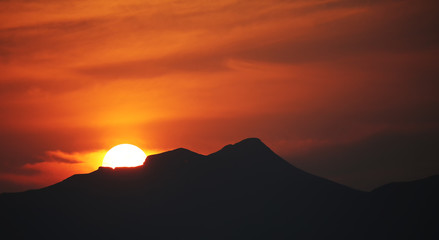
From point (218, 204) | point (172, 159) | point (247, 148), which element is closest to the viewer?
point (218, 204)

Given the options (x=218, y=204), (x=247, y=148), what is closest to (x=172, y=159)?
(x=218, y=204)

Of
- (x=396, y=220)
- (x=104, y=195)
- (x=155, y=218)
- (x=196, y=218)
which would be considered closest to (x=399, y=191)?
(x=396, y=220)

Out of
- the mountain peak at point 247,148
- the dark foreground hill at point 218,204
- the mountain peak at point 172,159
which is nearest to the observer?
the dark foreground hill at point 218,204

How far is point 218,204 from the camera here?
391 feet

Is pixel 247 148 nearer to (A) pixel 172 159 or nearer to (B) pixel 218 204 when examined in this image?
(B) pixel 218 204

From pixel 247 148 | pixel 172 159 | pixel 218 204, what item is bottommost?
pixel 218 204

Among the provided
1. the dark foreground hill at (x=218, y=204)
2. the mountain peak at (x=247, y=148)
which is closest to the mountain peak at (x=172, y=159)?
the dark foreground hill at (x=218, y=204)

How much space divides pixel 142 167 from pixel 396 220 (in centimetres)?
4634

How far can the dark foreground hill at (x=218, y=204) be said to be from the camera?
111m

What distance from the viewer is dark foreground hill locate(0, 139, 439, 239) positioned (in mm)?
111062

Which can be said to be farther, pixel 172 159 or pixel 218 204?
pixel 172 159

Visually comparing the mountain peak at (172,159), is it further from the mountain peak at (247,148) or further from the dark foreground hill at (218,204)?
the mountain peak at (247,148)

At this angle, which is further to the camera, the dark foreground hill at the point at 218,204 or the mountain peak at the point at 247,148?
the mountain peak at the point at 247,148

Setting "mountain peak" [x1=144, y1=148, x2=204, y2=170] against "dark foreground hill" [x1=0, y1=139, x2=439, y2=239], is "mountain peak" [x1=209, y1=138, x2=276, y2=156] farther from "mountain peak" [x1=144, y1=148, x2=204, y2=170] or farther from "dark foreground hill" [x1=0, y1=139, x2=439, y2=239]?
"mountain peak" [x1=144, y1=148, x2=204, y2=170]
